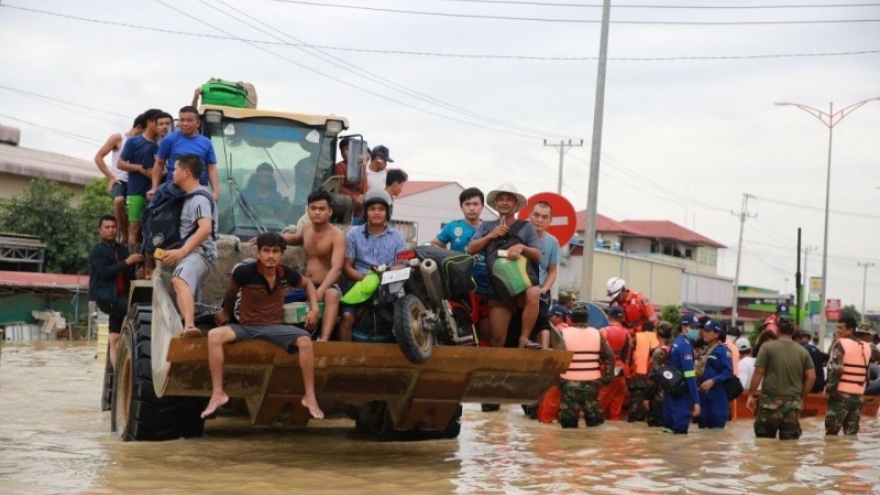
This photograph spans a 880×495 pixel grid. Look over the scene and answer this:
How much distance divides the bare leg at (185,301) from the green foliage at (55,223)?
124 ft

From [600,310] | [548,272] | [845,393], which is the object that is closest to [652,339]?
[600,310]

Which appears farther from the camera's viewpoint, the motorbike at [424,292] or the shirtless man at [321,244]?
the shirtless man at [321,244]

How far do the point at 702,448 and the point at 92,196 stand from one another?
3844 centimetres

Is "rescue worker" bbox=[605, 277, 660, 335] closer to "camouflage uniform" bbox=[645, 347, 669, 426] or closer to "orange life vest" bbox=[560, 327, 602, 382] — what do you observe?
"camouflage uniform" bbox=[645, 347, 669, 426]

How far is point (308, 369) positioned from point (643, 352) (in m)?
7.61

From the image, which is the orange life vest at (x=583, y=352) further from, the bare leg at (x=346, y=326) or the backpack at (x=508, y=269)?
the bare leg at (x=346, y=326)

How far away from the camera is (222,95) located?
14.0m

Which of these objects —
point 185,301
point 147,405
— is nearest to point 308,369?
point 185,301

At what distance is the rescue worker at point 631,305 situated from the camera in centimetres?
1730

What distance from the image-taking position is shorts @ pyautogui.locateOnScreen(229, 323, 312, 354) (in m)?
9.73

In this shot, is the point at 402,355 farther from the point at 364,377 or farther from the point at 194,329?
the point at 194,329

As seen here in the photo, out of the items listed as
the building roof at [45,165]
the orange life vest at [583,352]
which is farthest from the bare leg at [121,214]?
the building roof at [45,165]

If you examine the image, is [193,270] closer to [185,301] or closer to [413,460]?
[185,301]

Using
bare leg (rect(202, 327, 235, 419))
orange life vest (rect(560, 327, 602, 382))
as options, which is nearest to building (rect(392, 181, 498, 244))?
orange life vest (rect(560, 327, 602, 382))
